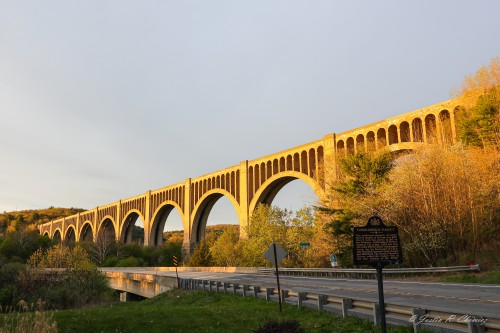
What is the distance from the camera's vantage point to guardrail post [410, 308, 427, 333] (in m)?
8.67

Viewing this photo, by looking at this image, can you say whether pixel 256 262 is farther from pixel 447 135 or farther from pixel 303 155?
pixel 447 135

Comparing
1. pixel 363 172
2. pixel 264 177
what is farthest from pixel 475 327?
pixel 264 177

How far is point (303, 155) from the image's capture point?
48188 mm

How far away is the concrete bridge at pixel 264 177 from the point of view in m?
33.5

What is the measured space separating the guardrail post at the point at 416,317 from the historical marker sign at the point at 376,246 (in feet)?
6.34

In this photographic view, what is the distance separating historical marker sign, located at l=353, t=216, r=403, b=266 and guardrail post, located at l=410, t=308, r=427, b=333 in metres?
1.93

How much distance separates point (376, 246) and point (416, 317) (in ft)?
7.86

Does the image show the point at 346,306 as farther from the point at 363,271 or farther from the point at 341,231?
the point at 341,231

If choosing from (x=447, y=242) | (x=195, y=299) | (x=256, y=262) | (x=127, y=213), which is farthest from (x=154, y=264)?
(x=447, y=242)

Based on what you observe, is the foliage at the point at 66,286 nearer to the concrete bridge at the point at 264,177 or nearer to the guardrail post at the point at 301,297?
the concrete bridge at the point at 264,177

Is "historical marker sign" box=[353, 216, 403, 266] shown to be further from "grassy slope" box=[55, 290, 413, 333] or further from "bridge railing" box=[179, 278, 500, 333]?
"grassy slope" box=[55, 290, 413, 333]

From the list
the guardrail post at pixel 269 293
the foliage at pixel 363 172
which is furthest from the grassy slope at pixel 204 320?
the foliage at pixel 363 172

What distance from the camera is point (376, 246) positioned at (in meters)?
7.75

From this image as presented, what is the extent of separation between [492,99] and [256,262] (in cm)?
2951
